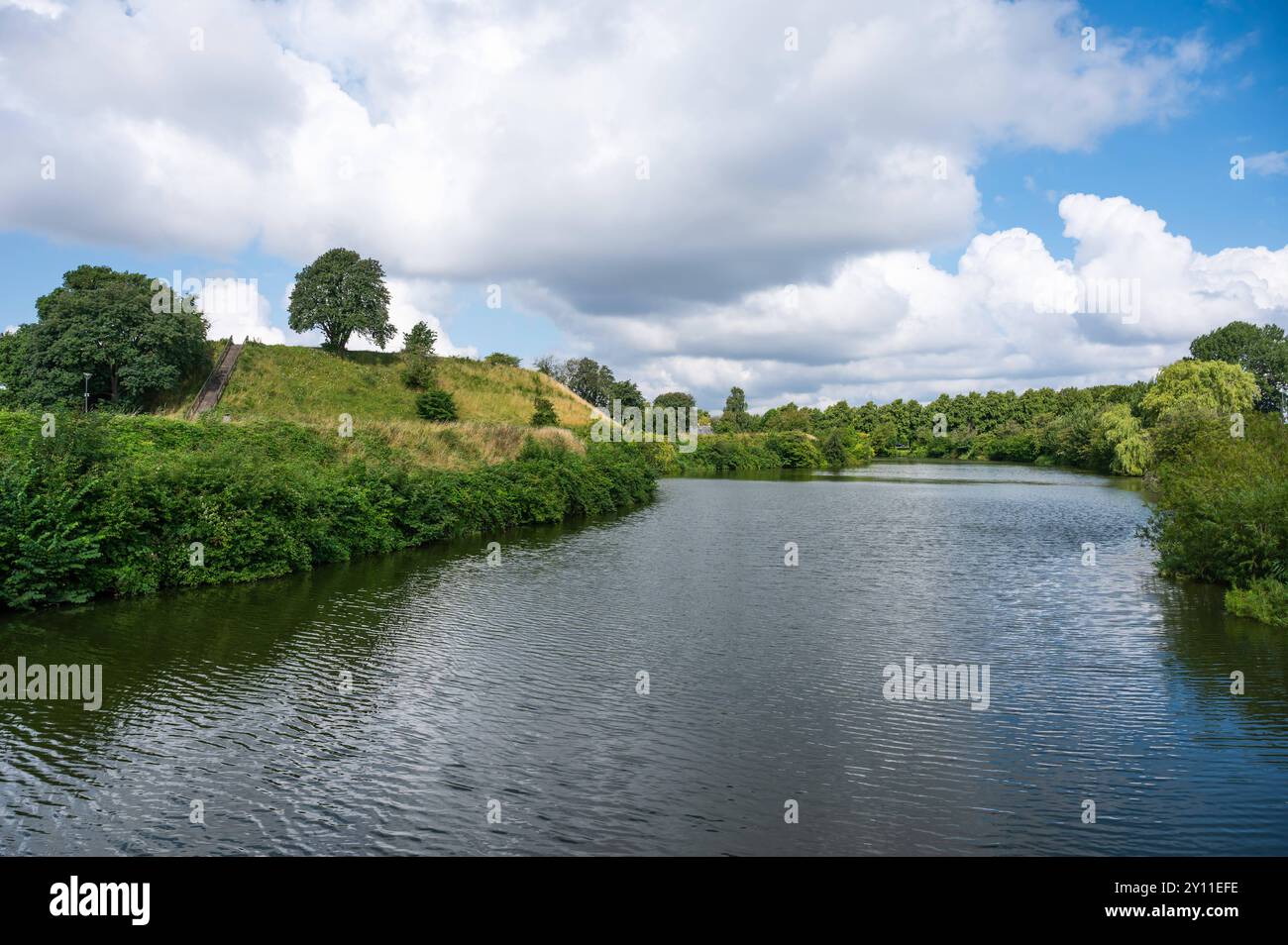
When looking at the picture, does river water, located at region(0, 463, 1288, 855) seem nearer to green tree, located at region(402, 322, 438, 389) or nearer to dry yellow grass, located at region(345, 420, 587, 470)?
dry yellow grass, located at region(345, 420, 587, 470)

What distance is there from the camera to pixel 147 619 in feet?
56.5

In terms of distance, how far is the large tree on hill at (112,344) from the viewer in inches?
1901

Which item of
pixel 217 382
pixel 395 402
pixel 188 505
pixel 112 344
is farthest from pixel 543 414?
pixel 188 505

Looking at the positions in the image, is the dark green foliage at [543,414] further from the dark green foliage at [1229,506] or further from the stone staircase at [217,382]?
the dark green foliage at [1229,506]

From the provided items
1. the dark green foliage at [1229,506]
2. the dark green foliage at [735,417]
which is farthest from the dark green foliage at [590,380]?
the dark green foliage at [1229,506]

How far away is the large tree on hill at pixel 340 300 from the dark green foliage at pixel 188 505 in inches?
1558

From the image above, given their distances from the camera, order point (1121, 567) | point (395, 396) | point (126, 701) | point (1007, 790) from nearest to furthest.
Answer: point (1007, 790)
point (126, 701)
point (1121, 567)
point (395, 396)

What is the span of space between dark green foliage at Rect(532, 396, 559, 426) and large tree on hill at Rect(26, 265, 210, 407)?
27134mm

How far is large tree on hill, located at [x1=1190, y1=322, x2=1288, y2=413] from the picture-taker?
306ft

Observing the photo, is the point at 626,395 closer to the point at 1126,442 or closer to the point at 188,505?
the point at 1126,442

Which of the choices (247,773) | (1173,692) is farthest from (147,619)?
(1173,692)

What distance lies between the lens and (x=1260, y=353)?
9438 cm
